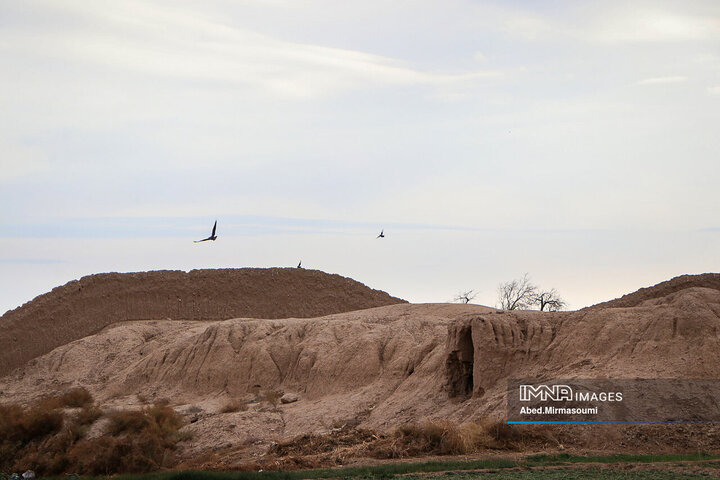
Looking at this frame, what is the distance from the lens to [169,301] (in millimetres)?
51438

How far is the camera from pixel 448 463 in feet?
65.2

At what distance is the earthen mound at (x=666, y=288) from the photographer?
2936 cm

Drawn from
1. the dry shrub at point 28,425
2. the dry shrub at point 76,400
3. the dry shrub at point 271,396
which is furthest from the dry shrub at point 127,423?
the dry shrub at point 271,396

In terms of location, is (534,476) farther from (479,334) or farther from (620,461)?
(479,334)

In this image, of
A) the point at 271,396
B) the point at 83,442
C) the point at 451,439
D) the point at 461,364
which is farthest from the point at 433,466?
the point at 271,396

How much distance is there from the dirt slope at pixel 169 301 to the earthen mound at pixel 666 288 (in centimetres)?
2624

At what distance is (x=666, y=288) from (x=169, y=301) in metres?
30.6

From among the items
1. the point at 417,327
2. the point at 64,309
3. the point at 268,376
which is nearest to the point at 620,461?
the point at 417,327

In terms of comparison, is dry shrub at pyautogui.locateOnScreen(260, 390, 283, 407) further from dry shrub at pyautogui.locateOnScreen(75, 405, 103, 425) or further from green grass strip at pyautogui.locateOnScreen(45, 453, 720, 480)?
green grass strip at pyautogui.locateOnScreen(45, 453, 720, 480)

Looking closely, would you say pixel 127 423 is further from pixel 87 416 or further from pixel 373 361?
pixel 373 361

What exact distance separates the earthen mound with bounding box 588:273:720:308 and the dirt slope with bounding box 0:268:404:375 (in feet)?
86.1

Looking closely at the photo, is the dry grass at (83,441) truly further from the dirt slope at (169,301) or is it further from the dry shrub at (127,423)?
the dirt slope at (169,301)

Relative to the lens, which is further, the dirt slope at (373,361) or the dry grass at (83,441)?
the dry grass at (83,441)

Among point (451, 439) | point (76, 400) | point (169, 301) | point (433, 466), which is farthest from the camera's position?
point (169, 301)
